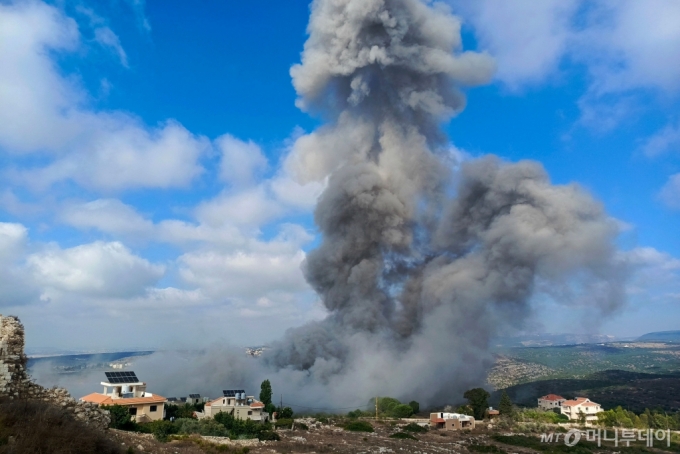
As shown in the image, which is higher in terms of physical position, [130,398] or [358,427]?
[130,398]

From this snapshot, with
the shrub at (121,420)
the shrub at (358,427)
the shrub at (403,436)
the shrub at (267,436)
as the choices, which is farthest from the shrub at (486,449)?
the shrub at (121,420)

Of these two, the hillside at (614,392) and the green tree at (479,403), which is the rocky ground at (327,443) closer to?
the green tree at (479,403)

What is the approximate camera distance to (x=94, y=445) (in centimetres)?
963

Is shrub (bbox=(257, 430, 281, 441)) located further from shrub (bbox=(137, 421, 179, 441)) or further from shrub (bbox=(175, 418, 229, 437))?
shrub (bbox=(137, 421, 179, 441))

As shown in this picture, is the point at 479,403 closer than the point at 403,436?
No

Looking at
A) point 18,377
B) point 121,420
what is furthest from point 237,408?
point 18,377

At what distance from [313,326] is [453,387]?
17.6 metres

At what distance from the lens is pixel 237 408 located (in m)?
34.9

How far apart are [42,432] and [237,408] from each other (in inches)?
1099

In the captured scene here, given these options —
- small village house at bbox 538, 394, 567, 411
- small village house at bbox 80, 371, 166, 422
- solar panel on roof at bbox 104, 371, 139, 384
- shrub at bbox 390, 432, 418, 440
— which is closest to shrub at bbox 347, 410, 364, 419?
shrub at bbox 390, 432, 418, 440

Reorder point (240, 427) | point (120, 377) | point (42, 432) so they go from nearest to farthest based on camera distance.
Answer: point (42, 432)
point (240, 427)
point (120, 377)

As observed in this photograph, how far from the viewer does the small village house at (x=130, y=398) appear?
91.8 ft

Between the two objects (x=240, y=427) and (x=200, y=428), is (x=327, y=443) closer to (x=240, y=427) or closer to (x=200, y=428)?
(x=240, y=427)

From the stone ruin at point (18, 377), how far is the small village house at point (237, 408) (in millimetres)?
23132
